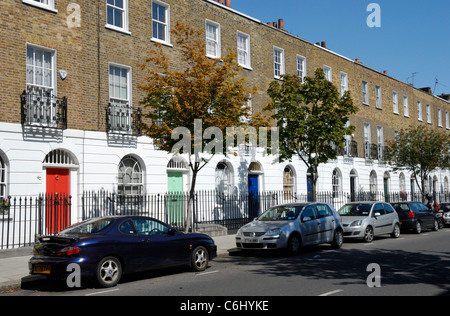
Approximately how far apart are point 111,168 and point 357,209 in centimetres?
945

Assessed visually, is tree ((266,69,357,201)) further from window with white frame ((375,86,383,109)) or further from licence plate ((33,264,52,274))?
window with white frame ((375,86,383,109))

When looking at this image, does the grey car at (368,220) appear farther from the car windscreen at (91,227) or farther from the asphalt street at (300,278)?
the car windscreen at (91,227)

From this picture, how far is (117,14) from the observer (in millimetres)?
18781

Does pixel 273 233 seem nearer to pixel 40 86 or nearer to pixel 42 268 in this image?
pixel 42 268

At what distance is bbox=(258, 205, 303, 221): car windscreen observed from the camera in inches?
565

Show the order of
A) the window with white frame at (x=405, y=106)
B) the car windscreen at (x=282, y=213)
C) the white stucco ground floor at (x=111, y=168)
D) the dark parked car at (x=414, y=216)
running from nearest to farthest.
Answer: the car windscreen at (x=282, y=213) < the white stucco ground floor at (x=111, y=168) < the dark parked car at (x=414, y=216) < the window with white frame at (x=405, y=106)

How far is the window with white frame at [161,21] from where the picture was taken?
66.1 ft

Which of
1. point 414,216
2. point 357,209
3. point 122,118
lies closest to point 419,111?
point 414,216

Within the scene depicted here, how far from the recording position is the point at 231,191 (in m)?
22.8

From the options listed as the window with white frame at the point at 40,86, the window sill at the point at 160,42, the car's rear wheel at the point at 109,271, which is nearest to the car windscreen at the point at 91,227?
the car's rear wheel at the point at 109,271

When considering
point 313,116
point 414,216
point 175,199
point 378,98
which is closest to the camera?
point 175,199

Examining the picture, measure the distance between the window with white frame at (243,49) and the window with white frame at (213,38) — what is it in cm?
154
